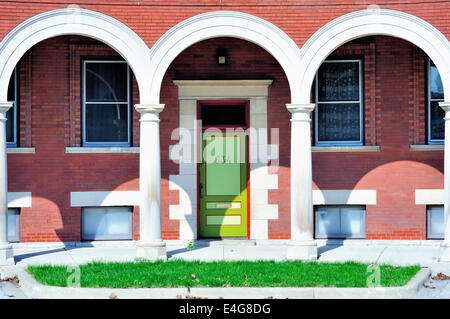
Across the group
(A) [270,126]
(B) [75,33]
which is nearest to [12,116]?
(B) [75,33]

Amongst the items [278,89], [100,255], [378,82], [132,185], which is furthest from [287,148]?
[100,255]

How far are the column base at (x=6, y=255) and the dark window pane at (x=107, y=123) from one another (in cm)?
289

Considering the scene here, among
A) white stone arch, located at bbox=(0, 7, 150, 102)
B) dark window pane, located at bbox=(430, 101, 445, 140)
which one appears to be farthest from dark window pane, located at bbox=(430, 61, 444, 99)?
white stone arch, located at bbox=(0, 7, 150, 102)

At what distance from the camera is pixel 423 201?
44.0 ft

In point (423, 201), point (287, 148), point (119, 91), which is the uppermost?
point (119, 91)

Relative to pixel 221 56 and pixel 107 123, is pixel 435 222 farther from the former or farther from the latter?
pixel 107 123

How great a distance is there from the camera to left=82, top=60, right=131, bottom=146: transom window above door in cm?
1363

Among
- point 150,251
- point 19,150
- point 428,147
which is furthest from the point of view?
point 428,147

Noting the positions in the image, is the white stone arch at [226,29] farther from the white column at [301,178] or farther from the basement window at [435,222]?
the basement window at [435,222]

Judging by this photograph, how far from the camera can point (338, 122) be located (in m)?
13.8

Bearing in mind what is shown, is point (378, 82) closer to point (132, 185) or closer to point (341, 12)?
point (341, 12)

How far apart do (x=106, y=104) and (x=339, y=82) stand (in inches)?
182

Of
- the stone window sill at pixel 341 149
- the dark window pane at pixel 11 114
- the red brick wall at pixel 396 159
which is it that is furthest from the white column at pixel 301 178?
the dark window pane at pixel 11 114
